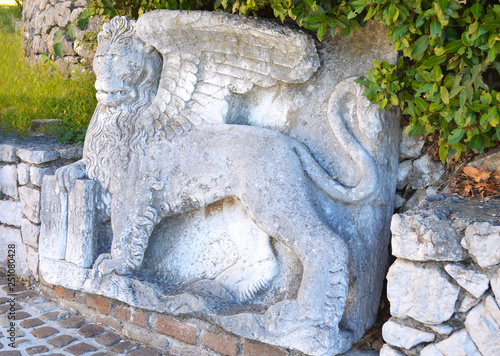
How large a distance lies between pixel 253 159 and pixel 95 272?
1.12 metres

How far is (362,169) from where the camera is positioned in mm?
2184

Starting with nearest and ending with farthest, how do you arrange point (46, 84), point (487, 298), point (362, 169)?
point (487, 298), point (362, 169), point (46, 84)

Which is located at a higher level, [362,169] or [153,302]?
[362,169]

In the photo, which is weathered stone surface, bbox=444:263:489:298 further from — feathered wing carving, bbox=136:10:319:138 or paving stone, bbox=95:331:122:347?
paving stone, bbox=95:331:122:347

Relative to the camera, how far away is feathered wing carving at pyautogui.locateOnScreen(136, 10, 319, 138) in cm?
227

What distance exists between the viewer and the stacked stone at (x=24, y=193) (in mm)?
3205

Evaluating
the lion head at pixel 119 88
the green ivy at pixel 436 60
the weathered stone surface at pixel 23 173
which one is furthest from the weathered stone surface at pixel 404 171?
the weathered stone surface at pixel 23 173

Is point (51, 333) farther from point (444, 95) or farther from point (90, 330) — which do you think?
point (444, 95)

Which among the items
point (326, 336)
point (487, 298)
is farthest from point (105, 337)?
point (487, 298)

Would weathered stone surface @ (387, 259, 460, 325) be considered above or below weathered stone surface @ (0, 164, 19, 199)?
above


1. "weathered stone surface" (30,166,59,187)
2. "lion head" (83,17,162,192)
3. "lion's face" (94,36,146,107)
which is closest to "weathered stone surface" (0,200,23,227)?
"weathered stone surface" (30,166,59,187)

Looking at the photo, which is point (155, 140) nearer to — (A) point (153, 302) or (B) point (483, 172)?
(A) point (153, 302)

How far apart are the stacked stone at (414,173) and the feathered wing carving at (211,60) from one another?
61cm

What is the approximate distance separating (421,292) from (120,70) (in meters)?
1.81
